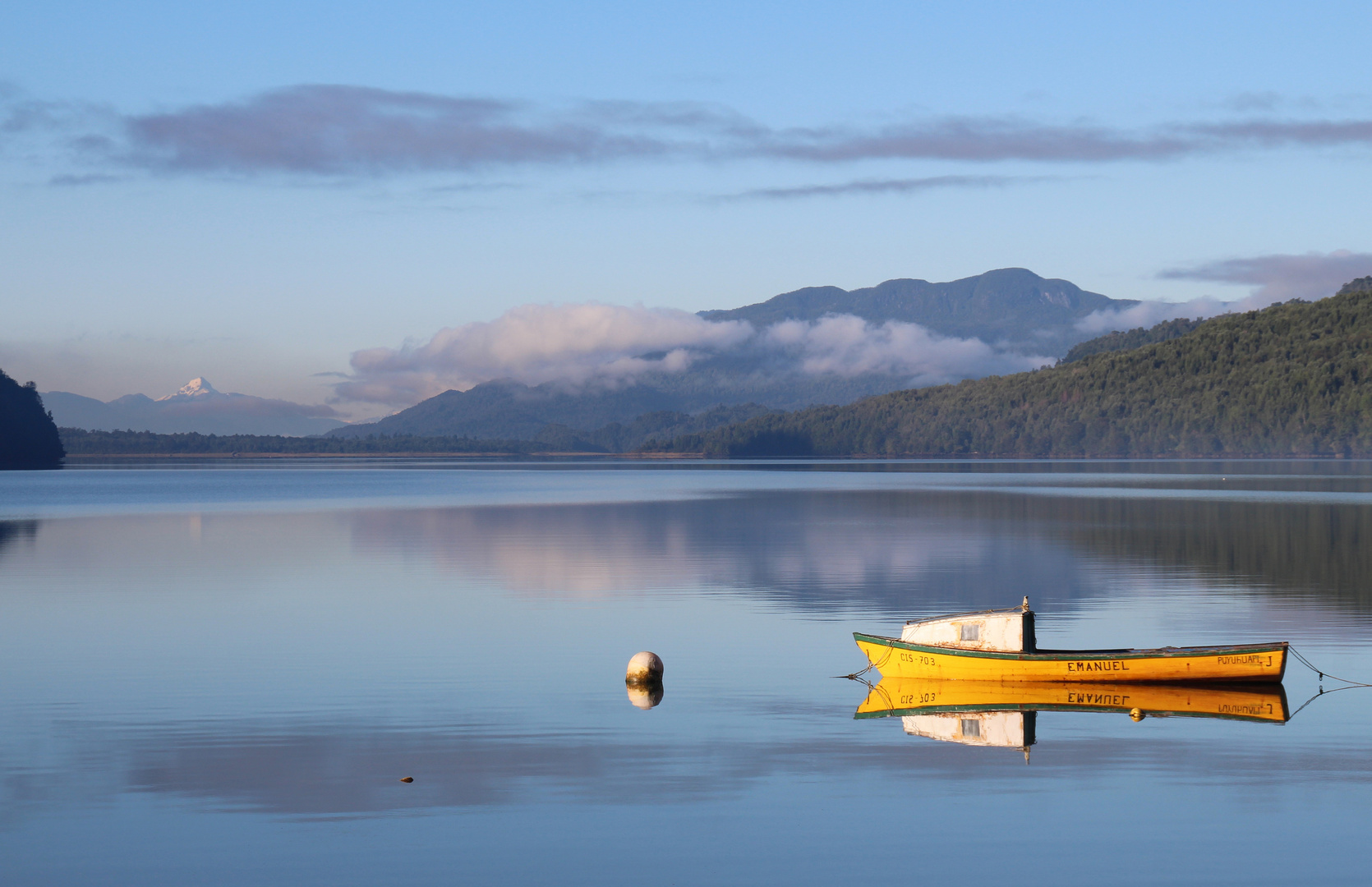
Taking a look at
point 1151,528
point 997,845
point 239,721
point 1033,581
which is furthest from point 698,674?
point 1151,528

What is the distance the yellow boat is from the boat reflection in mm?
259

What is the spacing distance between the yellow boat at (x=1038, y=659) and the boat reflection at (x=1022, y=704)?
259 millimetres

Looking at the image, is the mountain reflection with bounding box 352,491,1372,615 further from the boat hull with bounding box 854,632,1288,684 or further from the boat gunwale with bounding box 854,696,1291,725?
the boat gunwale with bounding box 854,696,1291,725

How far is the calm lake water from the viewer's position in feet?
57.9

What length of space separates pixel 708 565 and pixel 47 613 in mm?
27541

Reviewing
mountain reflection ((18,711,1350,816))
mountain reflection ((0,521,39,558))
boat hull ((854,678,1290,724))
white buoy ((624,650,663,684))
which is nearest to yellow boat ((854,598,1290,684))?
boat hull ((854,678,1290,724))

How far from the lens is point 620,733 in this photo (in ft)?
82.1

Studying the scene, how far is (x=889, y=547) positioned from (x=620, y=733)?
4494cm

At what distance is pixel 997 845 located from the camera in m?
18.0

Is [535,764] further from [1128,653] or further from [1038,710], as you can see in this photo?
[1128,653]

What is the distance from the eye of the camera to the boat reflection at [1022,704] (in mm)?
25438

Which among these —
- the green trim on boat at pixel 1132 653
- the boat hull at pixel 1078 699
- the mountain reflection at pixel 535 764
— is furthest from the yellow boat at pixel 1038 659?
the mountain reflection at pixel 535 764

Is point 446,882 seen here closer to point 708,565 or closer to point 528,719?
point 528,719

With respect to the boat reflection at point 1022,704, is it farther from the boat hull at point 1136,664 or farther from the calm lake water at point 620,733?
the calm lake water at point 620,733
